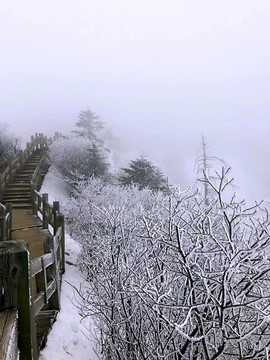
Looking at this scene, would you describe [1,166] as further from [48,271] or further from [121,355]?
[121,355]

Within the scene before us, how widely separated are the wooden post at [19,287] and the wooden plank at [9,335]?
0.04 meters

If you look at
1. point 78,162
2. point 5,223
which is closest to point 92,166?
point 78,162

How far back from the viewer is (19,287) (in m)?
1.81

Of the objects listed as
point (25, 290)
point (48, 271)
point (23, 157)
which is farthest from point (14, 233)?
point (23, 157)

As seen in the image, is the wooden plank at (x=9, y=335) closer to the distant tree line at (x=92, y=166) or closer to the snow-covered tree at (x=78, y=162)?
the distant tree line at (x=92, y=166)

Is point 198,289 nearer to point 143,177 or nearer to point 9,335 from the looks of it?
point 9,335

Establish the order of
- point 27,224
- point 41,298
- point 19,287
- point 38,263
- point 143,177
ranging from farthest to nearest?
point 143,177, point 27,224, point 41,298, point 38,263, point 19,287

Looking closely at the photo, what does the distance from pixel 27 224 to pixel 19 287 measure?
8.69 meters

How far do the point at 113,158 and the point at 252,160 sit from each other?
49.4m

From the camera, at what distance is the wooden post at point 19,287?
5.86ft

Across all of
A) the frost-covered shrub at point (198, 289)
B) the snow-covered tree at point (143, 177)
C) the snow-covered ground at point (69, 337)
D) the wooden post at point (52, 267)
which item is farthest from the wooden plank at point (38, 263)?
the snow-covered tree at point (143, 177)

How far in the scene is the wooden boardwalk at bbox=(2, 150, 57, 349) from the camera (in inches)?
170

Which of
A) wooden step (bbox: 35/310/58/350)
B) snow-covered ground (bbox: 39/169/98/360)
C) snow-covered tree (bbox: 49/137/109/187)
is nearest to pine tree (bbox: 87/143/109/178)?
snow-covered tree (bbox: 49/137/109/187)

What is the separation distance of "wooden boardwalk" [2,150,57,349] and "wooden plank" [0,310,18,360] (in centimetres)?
178
